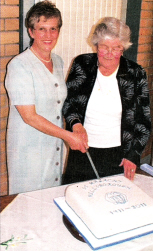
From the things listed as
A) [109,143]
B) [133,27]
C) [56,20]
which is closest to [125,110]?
[109,143]

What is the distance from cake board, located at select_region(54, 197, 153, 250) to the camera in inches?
36.9

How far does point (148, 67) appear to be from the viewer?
3.01 meters

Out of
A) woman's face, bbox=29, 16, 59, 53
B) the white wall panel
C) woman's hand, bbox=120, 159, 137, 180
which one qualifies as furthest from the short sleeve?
the white wall panel

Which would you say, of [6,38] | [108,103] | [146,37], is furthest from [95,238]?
[146,37]

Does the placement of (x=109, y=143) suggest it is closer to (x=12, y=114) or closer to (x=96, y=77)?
(x=96, y=77)

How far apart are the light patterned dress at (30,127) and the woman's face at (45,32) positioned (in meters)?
0.07

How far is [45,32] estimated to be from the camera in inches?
59.7

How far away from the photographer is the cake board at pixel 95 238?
938 mm

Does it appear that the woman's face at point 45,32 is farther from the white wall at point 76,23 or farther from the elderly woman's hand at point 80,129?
the white wall at point 76,23

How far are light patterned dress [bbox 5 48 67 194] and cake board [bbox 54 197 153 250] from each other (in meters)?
0.63

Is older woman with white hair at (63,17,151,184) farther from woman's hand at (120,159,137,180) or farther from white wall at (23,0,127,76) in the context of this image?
white wall at (23,0,127,76)

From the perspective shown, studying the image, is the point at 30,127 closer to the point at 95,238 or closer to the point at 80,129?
the point at 80,129

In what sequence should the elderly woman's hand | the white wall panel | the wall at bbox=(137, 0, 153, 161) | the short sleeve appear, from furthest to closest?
the wall at bbox=(137, 0, 153, 161), the white wall panel, the elderly woman's hand, the short sleeve

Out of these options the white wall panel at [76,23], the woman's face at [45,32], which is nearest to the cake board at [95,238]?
the woman's face at [45,32]
